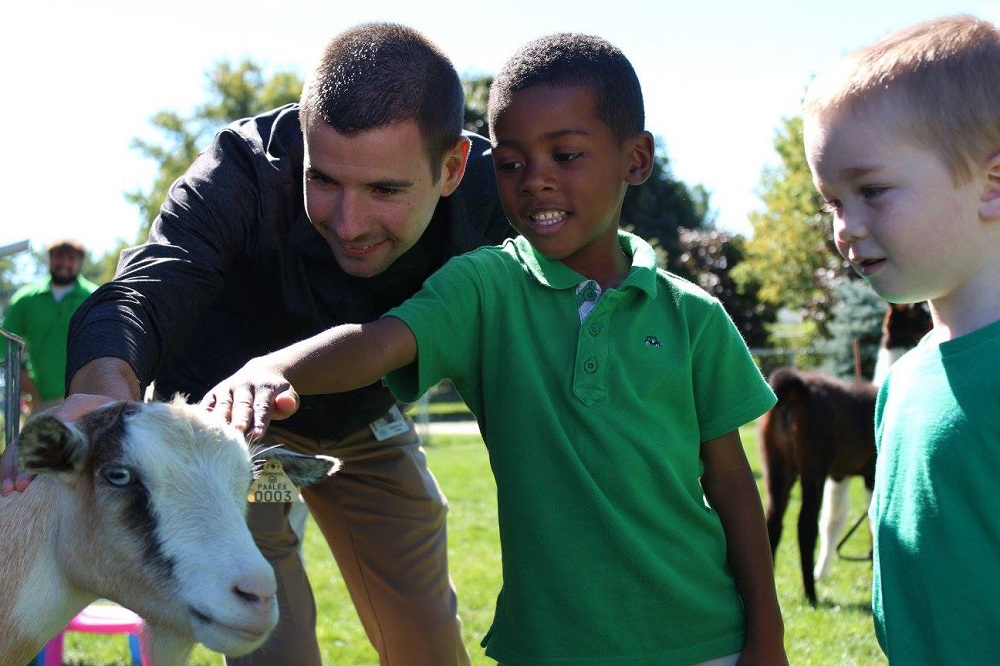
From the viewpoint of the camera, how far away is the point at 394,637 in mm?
3844

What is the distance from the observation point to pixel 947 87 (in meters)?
2.15

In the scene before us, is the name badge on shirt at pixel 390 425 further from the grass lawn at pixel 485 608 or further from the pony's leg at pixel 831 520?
the pony's leg at pixel 831 520

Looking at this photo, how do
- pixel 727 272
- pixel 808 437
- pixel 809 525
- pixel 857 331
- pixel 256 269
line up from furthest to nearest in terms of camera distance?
pixel 727 272 → pixel 857 331 → pixel 808 437 → pixel 809 525 → pixel 256 269

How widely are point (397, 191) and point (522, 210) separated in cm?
43

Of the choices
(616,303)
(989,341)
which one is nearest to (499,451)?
(616,303)

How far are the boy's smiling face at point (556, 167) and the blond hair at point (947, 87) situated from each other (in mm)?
701

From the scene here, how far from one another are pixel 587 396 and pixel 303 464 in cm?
75

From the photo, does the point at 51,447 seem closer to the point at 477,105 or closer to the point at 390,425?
the point at 390,425

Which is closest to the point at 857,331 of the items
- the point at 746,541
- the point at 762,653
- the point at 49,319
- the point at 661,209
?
the point at 49,319

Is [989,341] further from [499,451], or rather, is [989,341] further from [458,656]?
[458,656]

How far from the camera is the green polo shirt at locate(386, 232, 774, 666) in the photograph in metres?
2.53

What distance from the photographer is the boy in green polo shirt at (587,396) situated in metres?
2.52

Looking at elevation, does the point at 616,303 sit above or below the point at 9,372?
above

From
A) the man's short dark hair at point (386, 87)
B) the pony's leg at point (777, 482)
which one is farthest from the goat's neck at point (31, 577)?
the pony's leg at point (777, 482)
